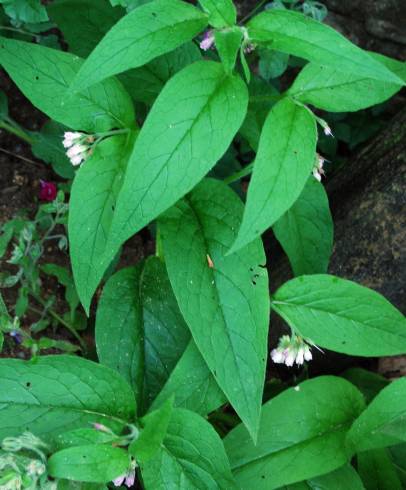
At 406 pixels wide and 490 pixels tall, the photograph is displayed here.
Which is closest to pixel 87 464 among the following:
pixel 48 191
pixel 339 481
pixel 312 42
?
pixel 339 481

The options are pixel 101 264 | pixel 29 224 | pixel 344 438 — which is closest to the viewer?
pixel 101 264

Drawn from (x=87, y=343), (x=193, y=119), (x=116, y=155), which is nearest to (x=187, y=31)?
(x=193, y=119)

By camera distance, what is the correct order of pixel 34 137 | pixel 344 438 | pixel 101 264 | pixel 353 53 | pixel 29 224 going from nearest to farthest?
pixel 353 53, pixel 101 264, pixel 344 438, pixel 29 224, pixel 34 137

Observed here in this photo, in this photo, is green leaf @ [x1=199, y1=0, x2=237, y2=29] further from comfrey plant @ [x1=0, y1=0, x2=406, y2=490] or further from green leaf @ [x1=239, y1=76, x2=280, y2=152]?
green leaf @ [x1=239, y1=76, x2=280, y2=152]

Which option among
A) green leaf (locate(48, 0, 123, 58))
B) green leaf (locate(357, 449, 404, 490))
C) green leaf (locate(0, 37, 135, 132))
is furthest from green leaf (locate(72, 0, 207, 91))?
green leaf (locate(357, 449, 404, 490))

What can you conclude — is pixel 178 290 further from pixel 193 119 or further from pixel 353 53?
pixel 353 53
